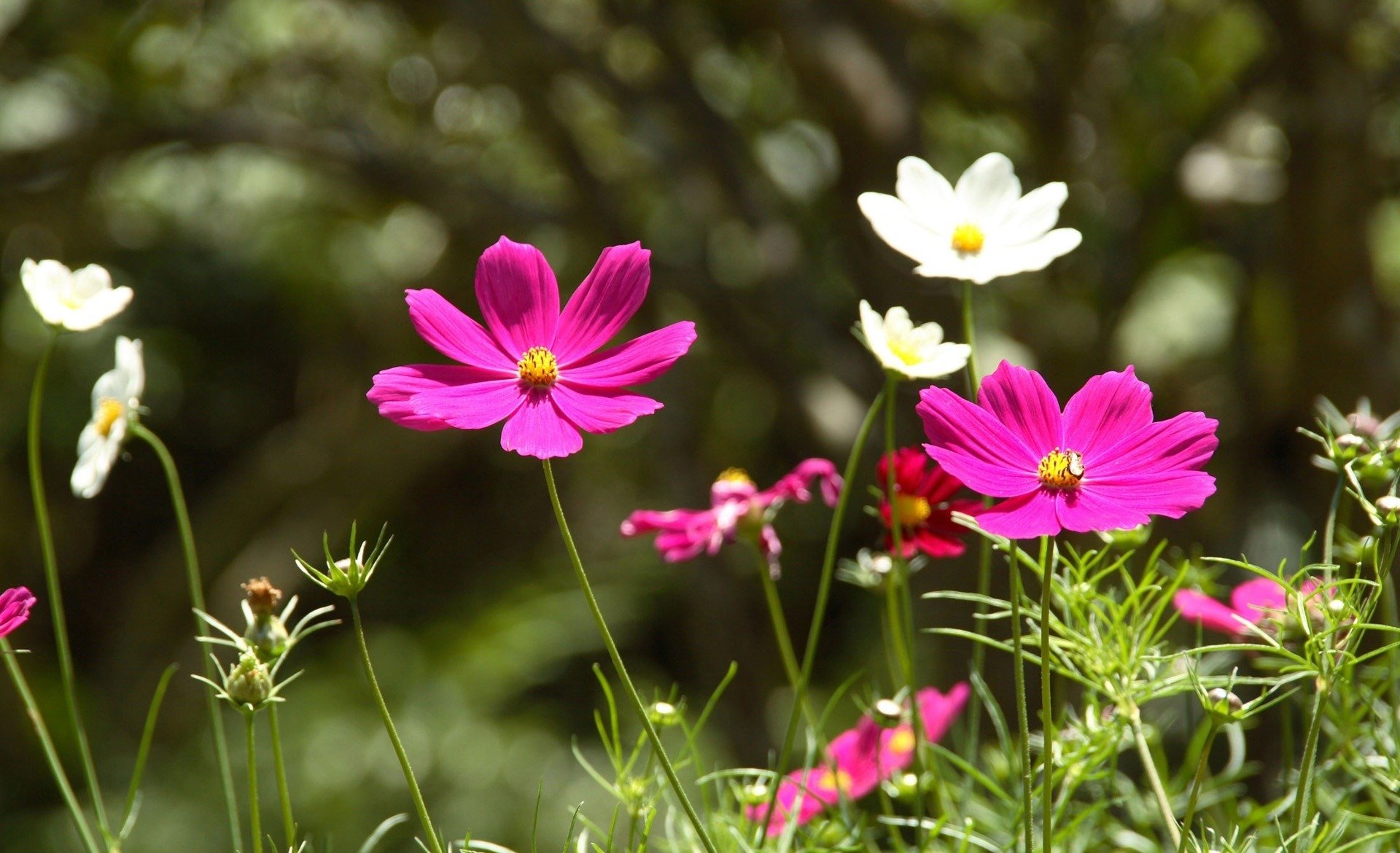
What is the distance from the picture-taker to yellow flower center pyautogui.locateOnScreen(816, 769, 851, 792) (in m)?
0.42

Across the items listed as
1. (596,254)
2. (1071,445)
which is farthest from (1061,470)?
(596,254)

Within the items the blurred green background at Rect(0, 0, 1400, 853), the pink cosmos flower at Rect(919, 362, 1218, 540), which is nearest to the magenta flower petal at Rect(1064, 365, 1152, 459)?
the pink cosmos flower at Rect(919, 362, 1218, 540)

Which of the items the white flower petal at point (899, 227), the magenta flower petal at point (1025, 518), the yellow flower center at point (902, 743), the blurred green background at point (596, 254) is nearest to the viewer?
the magenta flower petal at point (1025, 518)

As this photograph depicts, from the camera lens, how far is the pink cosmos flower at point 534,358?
32 centimetres

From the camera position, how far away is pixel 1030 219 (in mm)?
A: 417

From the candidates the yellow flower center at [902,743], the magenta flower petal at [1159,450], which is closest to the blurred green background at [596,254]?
the yellow flower center at [902,743]

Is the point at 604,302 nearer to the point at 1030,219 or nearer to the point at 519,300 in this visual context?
the point at 519,300

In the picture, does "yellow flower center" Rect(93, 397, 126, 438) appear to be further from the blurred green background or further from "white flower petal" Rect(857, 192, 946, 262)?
the blurred green background

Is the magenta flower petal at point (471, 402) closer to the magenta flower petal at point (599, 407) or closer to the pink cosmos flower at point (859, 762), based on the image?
the magenta flower petal at point (599, 407)

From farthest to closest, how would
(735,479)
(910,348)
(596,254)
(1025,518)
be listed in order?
1. (596,254)
2. (735,479)
3. (910,348)
4. (1025,518)

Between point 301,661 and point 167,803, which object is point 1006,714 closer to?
point 167,803

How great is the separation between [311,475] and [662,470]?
3.21 ft

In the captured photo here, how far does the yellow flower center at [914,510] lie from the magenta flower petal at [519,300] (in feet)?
0.50

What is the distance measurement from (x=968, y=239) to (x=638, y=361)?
13 centimetres
